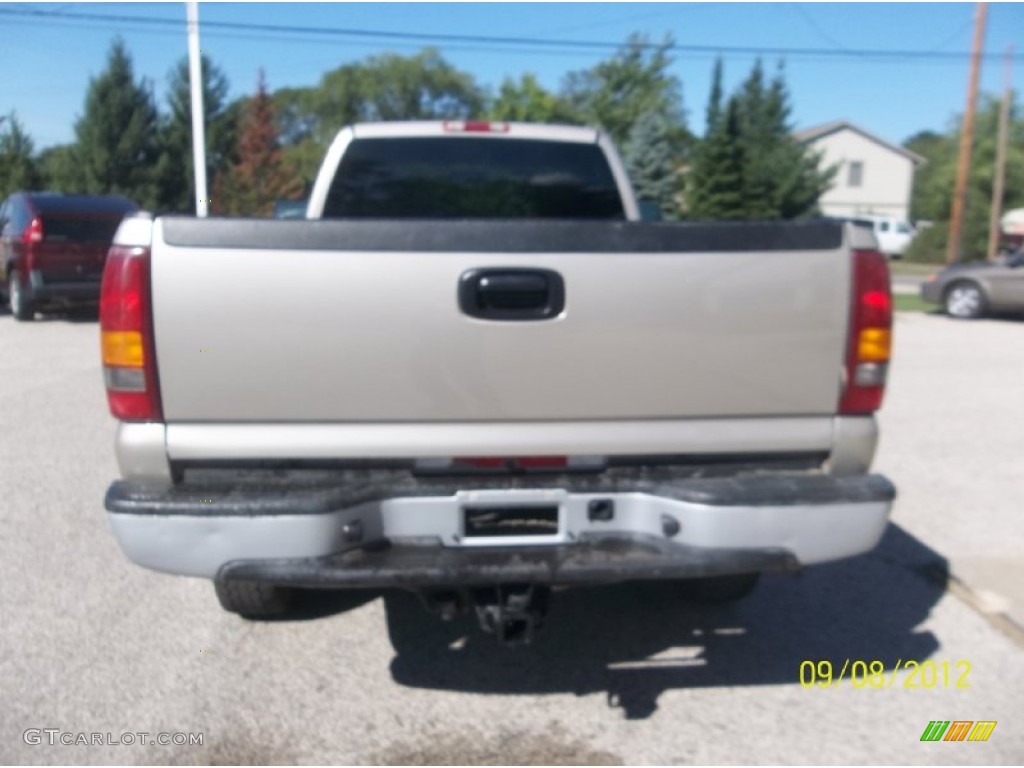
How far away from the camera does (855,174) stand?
60.4 meters

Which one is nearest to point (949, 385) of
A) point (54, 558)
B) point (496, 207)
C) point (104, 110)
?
point (496, 207)

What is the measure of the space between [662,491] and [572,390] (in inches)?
16.1

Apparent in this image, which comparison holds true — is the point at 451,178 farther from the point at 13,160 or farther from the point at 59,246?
the point at 13,160

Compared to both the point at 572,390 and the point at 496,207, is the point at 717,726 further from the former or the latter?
the point at 496,207

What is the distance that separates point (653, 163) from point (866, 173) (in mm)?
25076

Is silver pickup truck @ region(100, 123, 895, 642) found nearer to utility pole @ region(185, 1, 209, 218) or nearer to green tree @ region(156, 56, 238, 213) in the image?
utility pole @ region(185, 1, 209, 218)

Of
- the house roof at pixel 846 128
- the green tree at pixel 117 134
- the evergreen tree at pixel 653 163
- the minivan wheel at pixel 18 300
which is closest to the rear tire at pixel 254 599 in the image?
the minivan wheel at pixel 18 300

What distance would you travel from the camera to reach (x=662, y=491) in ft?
10.2

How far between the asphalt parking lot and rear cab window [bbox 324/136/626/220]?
2.05 metres

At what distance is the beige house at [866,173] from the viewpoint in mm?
60094

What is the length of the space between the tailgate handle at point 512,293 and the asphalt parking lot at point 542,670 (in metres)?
1.40

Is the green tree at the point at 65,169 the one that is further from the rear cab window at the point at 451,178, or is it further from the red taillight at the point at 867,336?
the red taillight at the point at 867,336
